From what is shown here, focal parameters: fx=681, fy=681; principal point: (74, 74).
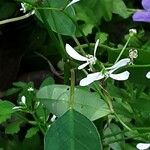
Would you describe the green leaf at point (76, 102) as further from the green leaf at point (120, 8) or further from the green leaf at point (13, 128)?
the green leaf at point (120, 8)

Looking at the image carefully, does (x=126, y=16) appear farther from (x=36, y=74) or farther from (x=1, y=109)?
(x=1, y=109)

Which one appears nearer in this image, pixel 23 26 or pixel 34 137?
pixel 34 137

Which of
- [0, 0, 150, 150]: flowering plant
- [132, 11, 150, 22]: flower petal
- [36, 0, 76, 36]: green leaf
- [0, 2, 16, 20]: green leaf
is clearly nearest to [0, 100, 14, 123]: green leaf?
[0, 0, 150, 150]: flowering plant

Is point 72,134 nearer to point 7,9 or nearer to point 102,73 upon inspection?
point 102,73

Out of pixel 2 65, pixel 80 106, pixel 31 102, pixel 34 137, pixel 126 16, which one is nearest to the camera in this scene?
pixel 80 106

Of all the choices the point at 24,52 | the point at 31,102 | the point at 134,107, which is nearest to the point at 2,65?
the point at 24,52
